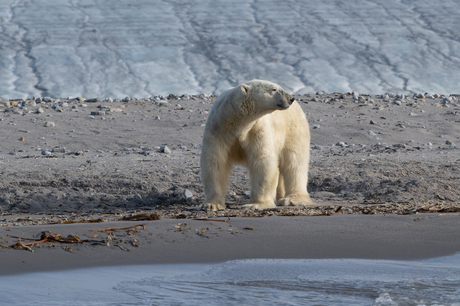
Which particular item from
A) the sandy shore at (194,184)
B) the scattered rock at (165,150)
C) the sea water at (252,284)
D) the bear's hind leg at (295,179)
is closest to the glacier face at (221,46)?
the sandy shore at (194,184)

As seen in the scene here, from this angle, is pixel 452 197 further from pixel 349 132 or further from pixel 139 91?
pixel 139 91

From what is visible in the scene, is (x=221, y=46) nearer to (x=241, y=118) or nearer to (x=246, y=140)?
(x=246, y=140)

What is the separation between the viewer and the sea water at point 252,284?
2.41 metres

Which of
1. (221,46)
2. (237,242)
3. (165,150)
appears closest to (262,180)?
(237,242)

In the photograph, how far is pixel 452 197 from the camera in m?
5.59

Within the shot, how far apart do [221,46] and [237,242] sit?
47.7ft

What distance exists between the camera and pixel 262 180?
16.6ft

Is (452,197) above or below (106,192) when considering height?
above

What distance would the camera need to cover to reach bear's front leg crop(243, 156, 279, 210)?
5008 millimetres

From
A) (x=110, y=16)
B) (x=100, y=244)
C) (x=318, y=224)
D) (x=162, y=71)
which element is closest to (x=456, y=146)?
(x=318, y=224)

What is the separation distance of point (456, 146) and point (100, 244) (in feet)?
22.6

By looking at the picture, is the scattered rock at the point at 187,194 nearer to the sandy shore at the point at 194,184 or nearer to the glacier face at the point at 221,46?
the sandy shore at the point at 194,184

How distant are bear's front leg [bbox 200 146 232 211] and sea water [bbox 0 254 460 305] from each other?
6.61 ft

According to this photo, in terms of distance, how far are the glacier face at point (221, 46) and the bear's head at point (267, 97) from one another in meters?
9.72
